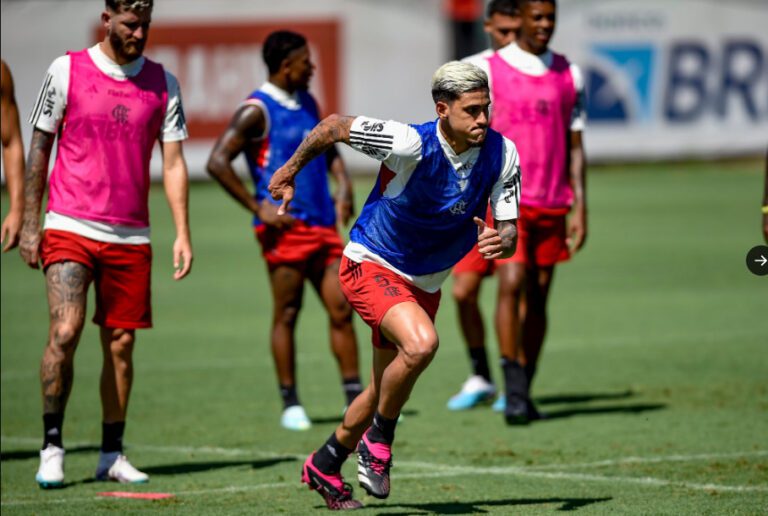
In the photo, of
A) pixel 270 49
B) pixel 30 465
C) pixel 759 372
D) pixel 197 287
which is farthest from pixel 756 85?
pixel 30 465

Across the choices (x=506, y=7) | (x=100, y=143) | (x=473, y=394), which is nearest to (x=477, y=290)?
(x=473, y=394)

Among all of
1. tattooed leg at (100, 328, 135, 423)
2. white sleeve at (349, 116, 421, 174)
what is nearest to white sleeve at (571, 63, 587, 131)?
white sleeve at (349, 116, 421, 174)

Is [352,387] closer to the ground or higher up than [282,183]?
closer to the ground

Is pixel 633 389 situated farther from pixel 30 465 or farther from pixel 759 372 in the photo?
pixel 30 465

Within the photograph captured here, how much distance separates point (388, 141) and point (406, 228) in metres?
0.53

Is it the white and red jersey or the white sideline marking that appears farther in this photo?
the white and red jersey

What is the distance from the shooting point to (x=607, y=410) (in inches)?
408

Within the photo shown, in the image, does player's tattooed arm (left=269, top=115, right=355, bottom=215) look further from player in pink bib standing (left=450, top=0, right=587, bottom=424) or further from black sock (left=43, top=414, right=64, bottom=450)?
player in pink bib standing (left=450, top=0, right=587, bottom=424)

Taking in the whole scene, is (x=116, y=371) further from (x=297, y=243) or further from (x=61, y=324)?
(x=297, y=243)

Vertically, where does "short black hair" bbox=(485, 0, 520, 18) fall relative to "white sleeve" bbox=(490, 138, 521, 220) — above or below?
above

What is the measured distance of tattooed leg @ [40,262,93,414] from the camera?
795cm

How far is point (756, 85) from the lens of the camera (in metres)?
32.0

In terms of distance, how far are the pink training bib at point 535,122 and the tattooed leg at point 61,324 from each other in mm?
3320

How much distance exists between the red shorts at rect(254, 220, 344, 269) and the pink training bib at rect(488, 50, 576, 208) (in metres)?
1.40
